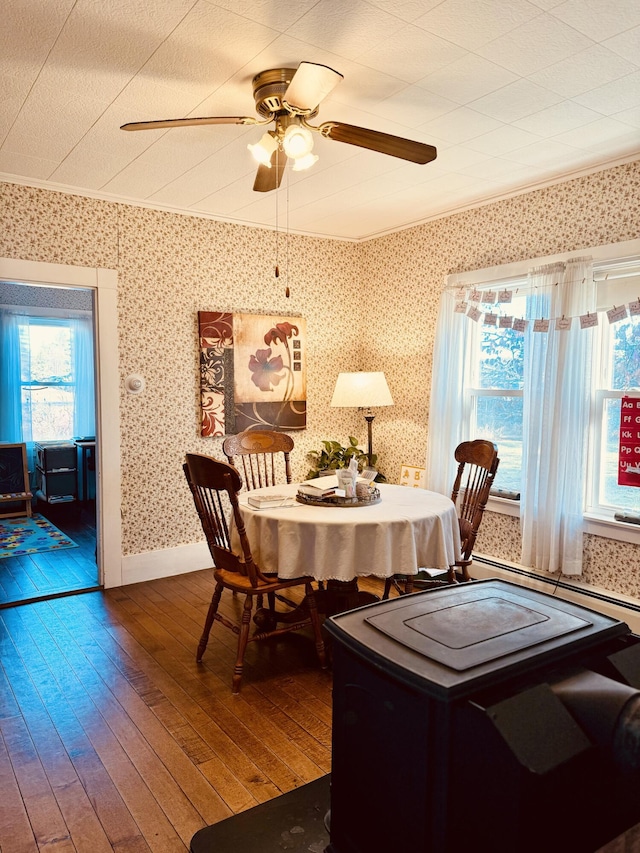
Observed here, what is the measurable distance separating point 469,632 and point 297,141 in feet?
6.01

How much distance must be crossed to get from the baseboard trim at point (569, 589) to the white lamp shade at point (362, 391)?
1304mm

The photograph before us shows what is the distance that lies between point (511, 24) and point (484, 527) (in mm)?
3048

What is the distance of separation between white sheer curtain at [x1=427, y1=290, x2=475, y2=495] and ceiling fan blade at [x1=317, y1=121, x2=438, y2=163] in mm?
1971

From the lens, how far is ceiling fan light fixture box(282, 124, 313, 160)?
2.27 meters

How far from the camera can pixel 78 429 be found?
7.93 m

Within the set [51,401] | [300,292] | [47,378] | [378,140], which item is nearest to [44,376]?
[47,378]

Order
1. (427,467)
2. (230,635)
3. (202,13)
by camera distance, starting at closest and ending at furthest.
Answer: (202,13)
(230,635)
(427,467)

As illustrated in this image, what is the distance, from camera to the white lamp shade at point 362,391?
4.38 metres

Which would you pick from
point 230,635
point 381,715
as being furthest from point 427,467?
point 381,715

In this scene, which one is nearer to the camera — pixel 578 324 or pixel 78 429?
pixel 578 324

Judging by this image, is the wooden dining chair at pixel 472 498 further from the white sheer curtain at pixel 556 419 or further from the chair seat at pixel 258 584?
the chair seat at pixel 258 584

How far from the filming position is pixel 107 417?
410 centimetres

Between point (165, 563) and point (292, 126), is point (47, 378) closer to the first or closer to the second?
point (165, 563)

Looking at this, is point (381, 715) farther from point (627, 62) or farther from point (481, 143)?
point (481, 143)
